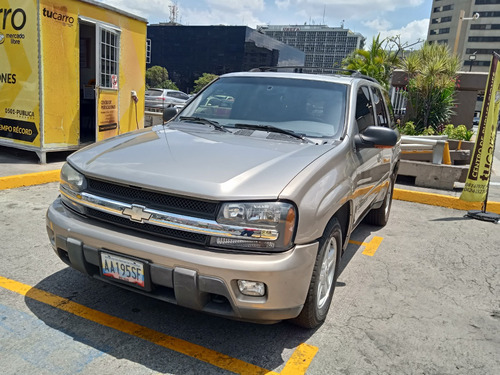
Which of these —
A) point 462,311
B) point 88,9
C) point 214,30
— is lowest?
point 462,311

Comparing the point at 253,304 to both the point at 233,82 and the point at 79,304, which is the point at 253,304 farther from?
the point at 233,82

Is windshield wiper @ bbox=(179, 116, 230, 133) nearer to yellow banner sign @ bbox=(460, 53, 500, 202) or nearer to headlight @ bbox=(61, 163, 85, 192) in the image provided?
headlight @ bbox=(61, 163, 85, 192)

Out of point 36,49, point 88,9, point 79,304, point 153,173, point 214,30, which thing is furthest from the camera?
point 214,30

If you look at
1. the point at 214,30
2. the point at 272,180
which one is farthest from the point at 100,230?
the point at 214,30

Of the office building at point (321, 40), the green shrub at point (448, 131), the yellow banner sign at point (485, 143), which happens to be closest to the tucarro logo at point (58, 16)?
the yellow banner sign at point (485, 143)

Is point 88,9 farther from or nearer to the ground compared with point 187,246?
farther from the ground

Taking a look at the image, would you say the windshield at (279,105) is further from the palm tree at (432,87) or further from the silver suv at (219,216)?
the palm tree at (432,87)

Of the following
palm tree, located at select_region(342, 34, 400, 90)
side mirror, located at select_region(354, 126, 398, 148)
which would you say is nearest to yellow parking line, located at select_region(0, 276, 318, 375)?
side mirror, located at select_region(354, 126, 398, 148)

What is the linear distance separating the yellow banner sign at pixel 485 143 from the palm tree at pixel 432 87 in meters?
6.00

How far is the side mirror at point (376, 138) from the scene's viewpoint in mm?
3387

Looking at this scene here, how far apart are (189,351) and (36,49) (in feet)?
20.4

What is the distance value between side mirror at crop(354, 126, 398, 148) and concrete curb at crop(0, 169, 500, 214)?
165 inches

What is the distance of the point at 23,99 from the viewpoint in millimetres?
7246

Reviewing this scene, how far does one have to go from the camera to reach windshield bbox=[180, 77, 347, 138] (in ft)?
11.6
